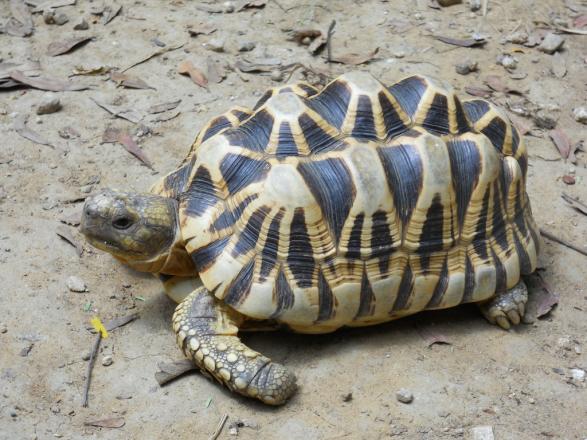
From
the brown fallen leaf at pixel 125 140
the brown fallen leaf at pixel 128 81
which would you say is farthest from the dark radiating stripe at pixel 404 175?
the brown fallen leaf at pixel 128 81

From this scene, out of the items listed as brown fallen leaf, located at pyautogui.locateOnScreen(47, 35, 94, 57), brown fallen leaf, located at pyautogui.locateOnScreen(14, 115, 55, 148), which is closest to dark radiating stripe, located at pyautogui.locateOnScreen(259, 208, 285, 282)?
brown fallen leaf, located at pyautogui.locateOnScreen(14, 115, 55, 148)

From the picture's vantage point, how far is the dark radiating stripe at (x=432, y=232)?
12.1 ft

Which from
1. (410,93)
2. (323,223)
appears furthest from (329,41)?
(323,223)

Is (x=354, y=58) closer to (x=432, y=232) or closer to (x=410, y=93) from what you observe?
(x=410, y=93)

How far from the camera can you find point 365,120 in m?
3.70

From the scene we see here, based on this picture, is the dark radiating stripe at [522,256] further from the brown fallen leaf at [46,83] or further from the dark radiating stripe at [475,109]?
the brown fallen leaf at [46,83]

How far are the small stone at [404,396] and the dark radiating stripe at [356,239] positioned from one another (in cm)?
64

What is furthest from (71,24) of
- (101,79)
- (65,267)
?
(65,267)

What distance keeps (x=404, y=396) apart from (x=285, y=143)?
4.14 ft

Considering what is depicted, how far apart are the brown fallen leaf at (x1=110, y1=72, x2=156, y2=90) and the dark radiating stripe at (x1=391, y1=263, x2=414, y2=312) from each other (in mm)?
2723

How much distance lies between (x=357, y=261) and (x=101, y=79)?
2.93 m

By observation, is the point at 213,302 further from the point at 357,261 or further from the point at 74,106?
the point at 74,106

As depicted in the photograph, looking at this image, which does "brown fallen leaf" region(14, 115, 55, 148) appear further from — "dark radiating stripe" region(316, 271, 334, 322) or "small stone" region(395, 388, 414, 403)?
"small stone" region(395, 388, 414, 403)

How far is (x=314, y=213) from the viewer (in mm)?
3510
